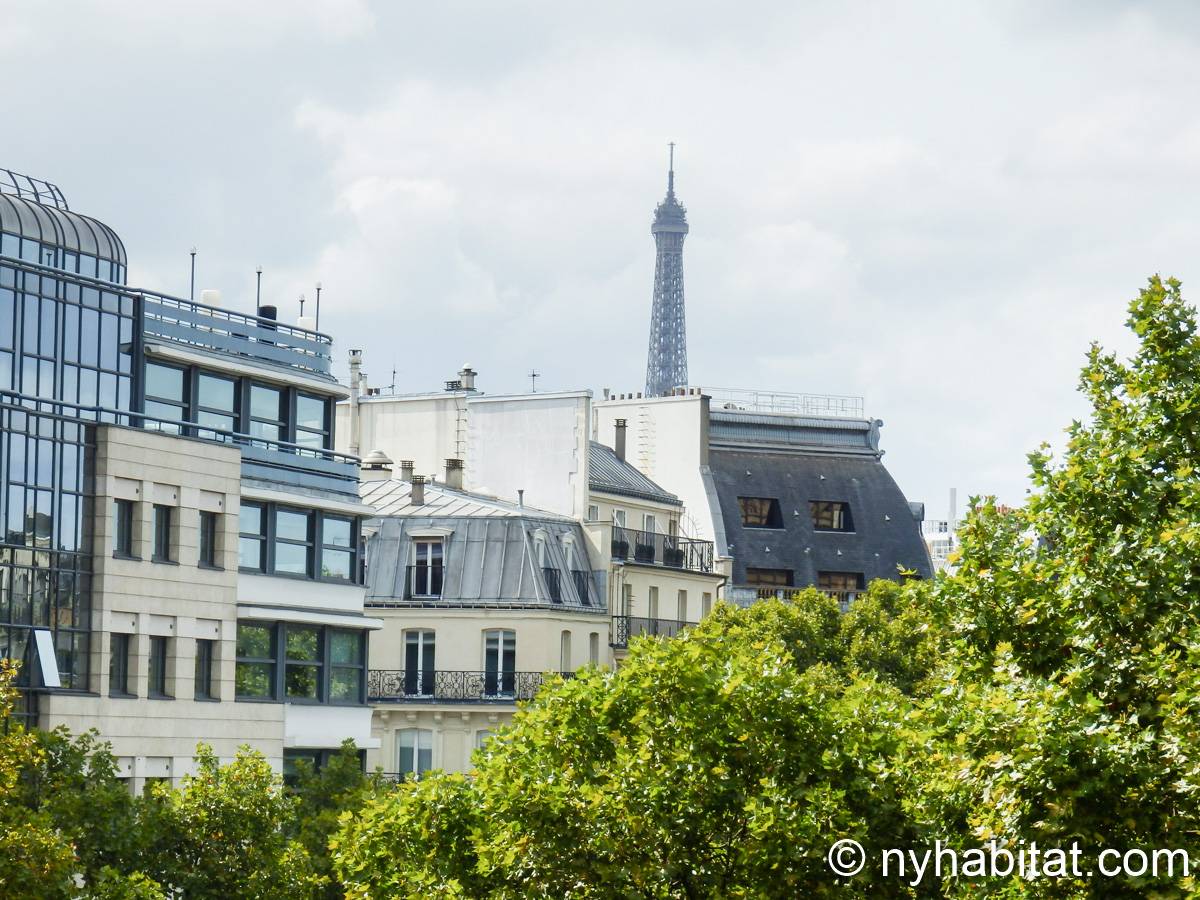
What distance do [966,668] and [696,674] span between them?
20.5ft

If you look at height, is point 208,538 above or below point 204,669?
above

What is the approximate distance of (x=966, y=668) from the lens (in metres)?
28.3

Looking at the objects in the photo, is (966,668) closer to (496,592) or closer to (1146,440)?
(1146,440)

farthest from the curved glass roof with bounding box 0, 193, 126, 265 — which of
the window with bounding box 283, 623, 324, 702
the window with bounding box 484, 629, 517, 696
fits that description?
the window with bounding box 484, 629, 517, 696

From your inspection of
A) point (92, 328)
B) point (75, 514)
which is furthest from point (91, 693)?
point (92, 328)

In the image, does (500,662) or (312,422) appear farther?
(500,662)

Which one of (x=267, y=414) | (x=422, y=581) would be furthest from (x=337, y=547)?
(x=422, y=581)

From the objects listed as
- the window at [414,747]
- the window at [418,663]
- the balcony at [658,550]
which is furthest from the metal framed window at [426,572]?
the balcony at [658,550]

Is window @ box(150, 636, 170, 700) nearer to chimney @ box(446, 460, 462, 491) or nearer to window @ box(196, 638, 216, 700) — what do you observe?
window @ box(196, 638, 216, 700)

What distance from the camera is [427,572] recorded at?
261 ft

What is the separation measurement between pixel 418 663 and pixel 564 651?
5165 mm

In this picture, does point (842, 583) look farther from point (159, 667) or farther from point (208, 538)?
point (159, 667)

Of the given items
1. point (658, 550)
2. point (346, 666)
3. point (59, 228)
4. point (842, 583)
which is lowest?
point (346, 666)

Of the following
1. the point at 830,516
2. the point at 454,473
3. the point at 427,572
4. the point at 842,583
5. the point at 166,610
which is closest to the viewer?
the point at 166,610
